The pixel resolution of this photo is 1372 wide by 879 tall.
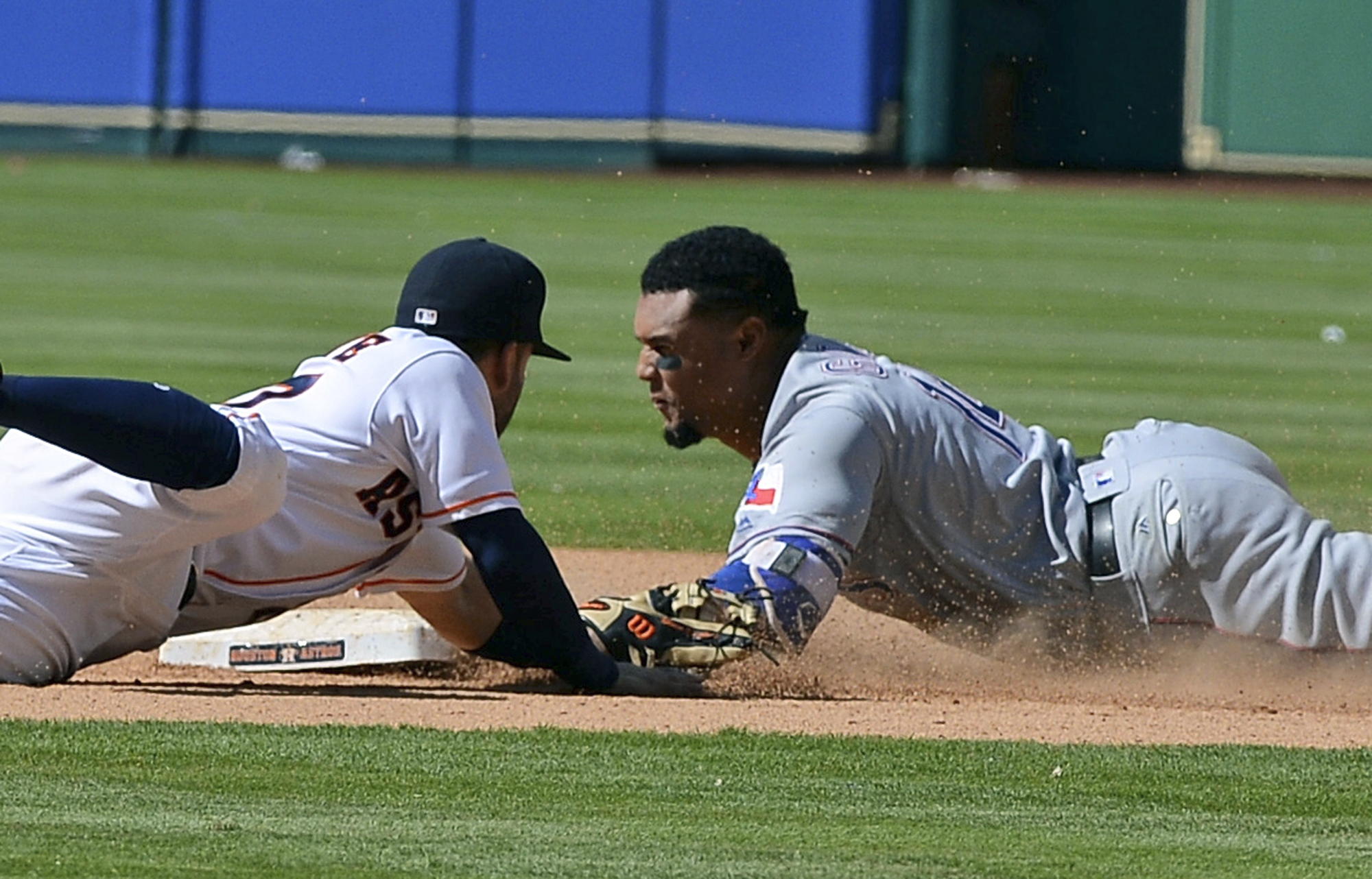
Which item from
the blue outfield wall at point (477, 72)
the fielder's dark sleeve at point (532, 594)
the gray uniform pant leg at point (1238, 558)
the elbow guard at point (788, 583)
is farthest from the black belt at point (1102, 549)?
the blue outfield wall at point (477, 72)

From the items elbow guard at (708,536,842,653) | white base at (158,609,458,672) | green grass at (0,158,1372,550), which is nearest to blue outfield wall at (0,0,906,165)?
green grass at (0,158,1372,550)

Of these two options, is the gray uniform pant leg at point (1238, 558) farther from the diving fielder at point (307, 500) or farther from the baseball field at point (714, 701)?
the diving fielder at point (307, 500)

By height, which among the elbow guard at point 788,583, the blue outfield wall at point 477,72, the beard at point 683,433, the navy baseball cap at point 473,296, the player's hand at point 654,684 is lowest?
the player's hand at point 654,684

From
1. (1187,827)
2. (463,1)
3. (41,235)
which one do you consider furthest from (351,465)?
(463,1)

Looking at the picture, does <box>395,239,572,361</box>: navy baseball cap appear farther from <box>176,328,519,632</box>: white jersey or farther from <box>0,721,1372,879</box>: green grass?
<box>0,721,1372,879</box>: green grass

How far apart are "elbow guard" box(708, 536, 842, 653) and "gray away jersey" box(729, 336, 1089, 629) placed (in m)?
0.05

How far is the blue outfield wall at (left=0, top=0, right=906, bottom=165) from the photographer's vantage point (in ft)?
90.8

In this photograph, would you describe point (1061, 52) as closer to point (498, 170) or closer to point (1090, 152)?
point (1090, 152)

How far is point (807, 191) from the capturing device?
26.1 metres

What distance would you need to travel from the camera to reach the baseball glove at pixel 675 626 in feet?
17.6

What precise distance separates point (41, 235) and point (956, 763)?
1658 cm

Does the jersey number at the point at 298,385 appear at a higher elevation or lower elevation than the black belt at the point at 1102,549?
higher

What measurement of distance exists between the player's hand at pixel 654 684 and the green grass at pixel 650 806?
63 centimetres

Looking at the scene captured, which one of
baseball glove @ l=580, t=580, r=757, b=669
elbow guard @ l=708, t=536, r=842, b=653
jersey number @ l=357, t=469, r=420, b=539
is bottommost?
baseball glove @ l=580, t=580, r=757, b=669
